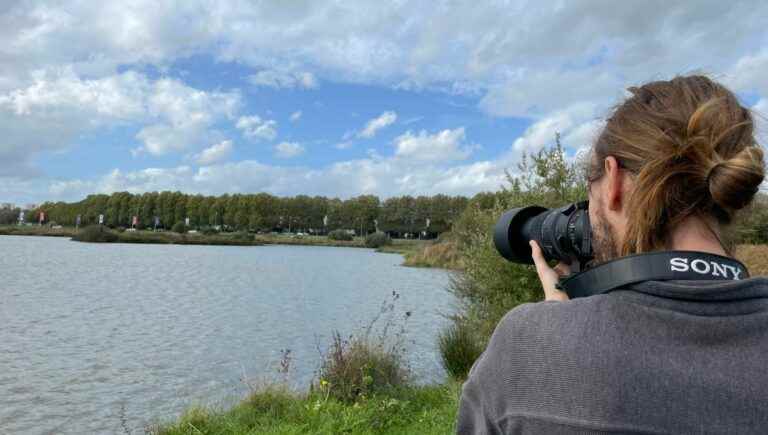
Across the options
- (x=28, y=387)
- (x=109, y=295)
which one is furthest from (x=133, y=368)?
(x=109, y=295)

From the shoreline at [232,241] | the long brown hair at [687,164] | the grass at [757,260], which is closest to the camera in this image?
the long brown hair at [687,164]

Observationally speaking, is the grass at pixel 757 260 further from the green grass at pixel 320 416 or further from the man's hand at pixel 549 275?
the man's hand at pixel 549 275

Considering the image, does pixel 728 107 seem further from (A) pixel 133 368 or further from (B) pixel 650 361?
(A) pixel 133 368

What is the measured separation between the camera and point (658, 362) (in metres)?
0.84

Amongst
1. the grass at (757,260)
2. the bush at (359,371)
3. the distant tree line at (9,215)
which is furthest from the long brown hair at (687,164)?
the distant tree line at (9,215)

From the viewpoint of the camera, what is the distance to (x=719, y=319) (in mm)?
839

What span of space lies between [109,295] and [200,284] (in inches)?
152

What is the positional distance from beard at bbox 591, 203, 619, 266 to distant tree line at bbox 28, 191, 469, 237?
90238 mm

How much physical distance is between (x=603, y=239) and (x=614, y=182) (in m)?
0.12

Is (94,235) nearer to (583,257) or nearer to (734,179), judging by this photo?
(583,257)

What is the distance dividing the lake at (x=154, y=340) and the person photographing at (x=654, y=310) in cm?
538

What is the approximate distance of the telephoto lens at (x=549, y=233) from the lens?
1.23m

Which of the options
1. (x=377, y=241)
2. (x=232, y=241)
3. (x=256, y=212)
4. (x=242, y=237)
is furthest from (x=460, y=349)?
(x=256, y=212)

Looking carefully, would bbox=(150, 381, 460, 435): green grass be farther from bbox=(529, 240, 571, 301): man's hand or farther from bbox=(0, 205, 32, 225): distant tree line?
bbox=(0, 205, 32, 225): distant tree line
